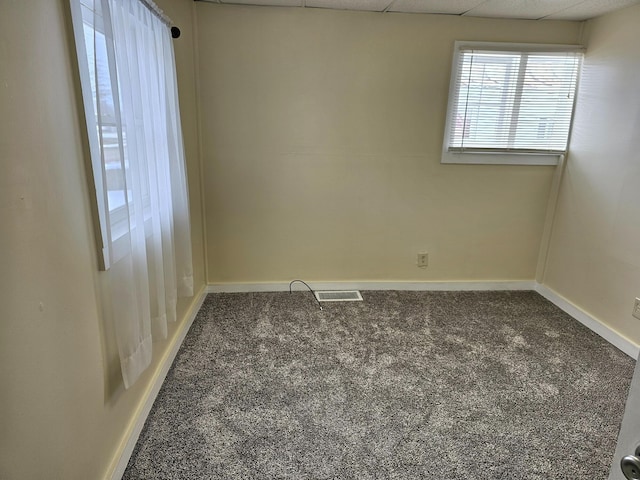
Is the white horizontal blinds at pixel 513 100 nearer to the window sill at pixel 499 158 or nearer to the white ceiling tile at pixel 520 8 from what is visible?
the window sill at pixel 499 158

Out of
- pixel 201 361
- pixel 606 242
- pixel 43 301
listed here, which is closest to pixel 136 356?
pixel 43 301

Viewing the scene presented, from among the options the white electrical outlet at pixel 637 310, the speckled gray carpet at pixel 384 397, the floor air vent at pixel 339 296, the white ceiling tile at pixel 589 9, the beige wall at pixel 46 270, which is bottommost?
the speckled gray carpet at pixel 384 397

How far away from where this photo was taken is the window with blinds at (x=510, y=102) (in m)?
2.96

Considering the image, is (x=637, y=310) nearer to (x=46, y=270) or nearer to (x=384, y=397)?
(x=384, y=397)

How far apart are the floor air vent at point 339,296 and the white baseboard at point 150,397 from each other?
0.99 meters

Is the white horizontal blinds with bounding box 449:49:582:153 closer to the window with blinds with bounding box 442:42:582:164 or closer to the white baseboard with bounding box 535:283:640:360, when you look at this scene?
the window with blinds with bounding box 442:42:582:164

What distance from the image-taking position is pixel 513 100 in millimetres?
3045

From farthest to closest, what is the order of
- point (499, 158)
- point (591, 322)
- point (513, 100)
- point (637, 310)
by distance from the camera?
point (499, 158)
point (513, 100)
point (591, 322)
point (637, 310)

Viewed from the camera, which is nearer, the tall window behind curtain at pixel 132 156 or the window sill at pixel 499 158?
the tall window behind curtain at pixel 132 156

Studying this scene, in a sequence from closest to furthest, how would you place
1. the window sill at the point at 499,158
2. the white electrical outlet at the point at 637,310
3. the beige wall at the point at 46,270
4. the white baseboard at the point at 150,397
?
1. the beige wall at the point at 46,270
2. the white baseboard at the point at 150,397
3. the white electrical outlet at the point at 637,310
4. the window sill at the point at 499,158

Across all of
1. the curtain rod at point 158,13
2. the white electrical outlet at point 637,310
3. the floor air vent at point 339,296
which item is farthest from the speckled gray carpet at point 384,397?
the curtain rod at point 158,13

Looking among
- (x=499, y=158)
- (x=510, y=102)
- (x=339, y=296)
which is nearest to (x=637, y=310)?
(x=499, y=158)

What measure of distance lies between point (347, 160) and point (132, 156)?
1845 mm

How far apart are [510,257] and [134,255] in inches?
119
